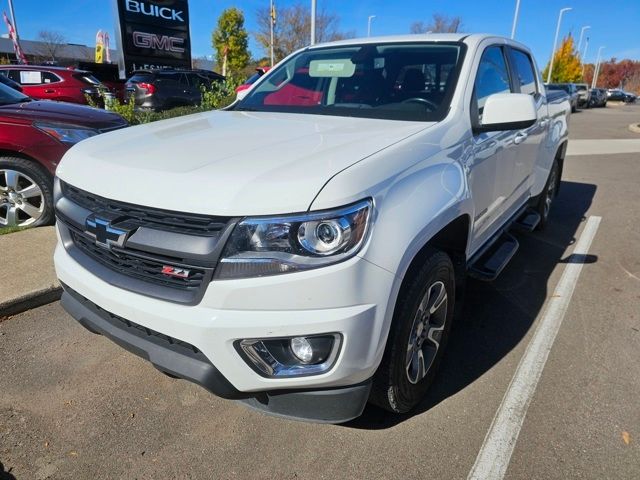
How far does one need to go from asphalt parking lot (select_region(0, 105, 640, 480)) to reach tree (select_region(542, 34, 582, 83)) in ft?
194

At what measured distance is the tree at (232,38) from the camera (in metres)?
48.3

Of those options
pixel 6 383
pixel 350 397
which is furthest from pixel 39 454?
pixel 350 397

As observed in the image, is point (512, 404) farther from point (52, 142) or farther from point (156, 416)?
point (52, 142)

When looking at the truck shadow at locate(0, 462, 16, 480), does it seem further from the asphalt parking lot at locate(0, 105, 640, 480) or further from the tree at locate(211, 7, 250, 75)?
the tree at locate(211, 7, 250, 75)

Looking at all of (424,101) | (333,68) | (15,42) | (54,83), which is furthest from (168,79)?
(15,42)

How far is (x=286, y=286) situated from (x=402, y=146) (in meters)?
0.85

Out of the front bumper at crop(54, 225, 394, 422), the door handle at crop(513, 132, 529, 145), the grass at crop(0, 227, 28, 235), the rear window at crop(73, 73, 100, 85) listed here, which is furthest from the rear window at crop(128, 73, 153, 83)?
the front bumper at crop(54, 225, 394, 422)

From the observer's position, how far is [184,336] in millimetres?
1814

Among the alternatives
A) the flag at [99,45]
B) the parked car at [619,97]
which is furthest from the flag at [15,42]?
the parked car at [619,97]

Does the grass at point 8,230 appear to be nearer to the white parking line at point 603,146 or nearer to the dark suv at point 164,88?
the dark suv at point 164,88

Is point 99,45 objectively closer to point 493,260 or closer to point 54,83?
point 54,83

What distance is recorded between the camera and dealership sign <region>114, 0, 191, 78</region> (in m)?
16.0

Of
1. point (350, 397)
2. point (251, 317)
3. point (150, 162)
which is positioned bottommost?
point (350, 397)

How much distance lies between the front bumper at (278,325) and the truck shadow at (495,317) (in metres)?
0.64
